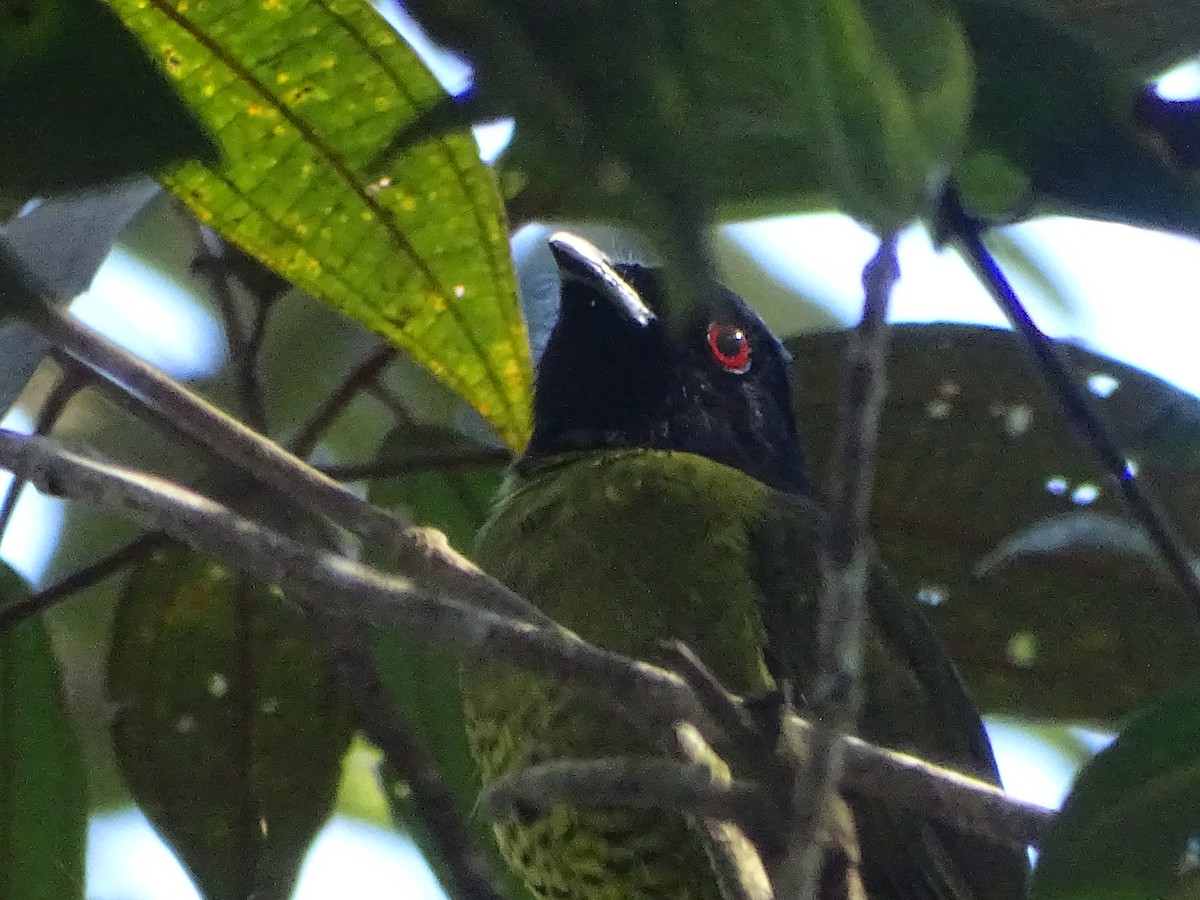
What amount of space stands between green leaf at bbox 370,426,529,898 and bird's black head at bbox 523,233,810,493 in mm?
297

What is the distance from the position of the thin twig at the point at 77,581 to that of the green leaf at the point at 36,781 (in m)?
0.12

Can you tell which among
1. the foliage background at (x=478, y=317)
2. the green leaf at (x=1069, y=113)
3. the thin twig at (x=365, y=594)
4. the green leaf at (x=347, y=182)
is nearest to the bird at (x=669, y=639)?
the foliage background at (x=478, y=317)

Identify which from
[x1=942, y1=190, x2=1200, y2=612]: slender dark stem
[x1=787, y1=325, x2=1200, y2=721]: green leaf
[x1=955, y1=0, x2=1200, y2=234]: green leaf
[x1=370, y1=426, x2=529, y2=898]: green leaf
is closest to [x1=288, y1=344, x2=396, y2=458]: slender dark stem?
[x1=370, y1=426, x2=529, y2=898]: green leaf

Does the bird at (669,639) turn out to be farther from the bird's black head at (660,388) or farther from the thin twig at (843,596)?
the thin twig at (843,596)

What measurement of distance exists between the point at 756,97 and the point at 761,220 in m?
0.93

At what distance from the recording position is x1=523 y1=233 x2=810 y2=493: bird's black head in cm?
267

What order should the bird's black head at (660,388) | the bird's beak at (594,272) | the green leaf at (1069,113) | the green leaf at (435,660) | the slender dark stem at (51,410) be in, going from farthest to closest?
the bird's black head at (660,388) < the bird's beak at (594,272) < the green leaf at (435,660) < the slender dark stem at (51,410) < the green leaf at (1069,113)

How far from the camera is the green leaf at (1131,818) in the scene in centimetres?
85

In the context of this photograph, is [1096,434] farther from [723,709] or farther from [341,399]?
[341,399]

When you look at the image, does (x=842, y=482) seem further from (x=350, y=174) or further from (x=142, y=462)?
(x=142, y=462)

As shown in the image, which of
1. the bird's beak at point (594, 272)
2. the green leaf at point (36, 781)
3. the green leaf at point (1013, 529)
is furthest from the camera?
the bird's beak at point (594, 272)

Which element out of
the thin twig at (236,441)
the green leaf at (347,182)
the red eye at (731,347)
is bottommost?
the thin twig at (236,441)

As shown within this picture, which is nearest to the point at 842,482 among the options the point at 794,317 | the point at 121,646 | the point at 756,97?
the point at 756,97

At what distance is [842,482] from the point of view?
0.89 m
